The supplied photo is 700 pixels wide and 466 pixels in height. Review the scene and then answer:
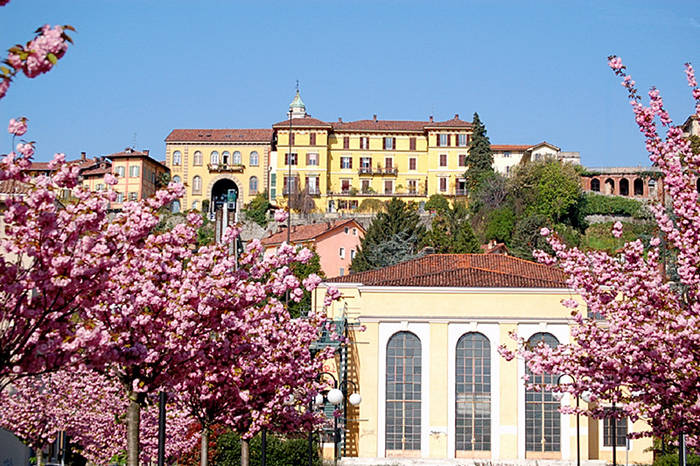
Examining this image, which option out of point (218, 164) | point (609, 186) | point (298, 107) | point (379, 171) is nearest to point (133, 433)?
point (379, 171)

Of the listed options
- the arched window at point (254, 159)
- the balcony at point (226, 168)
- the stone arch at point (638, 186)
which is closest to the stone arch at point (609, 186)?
the stone arch at point (638, 186)

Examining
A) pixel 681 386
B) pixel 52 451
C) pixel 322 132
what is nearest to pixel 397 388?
pixel 52 451

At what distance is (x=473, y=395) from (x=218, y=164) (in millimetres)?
70117

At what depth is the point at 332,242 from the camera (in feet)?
282

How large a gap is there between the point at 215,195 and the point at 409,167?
20.5m

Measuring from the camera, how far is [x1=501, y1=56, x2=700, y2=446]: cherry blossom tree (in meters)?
14.7

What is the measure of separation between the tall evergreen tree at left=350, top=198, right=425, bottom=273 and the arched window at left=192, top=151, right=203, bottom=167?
33.2 m

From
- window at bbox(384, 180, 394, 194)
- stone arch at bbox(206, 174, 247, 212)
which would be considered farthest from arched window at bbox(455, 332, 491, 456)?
stone arch at bbox(206, 174, 247, 212)

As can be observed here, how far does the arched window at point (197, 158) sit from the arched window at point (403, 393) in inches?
2729

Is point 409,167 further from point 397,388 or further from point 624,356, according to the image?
point 624,356

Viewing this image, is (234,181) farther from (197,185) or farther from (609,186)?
(609,186)

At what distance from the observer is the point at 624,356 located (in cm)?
1603

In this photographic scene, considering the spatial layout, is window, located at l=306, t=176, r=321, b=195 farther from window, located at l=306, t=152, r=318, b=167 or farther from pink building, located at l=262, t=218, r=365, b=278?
pink building, located at l=262, t=218, r=365, b=278

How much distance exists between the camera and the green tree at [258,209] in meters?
101
